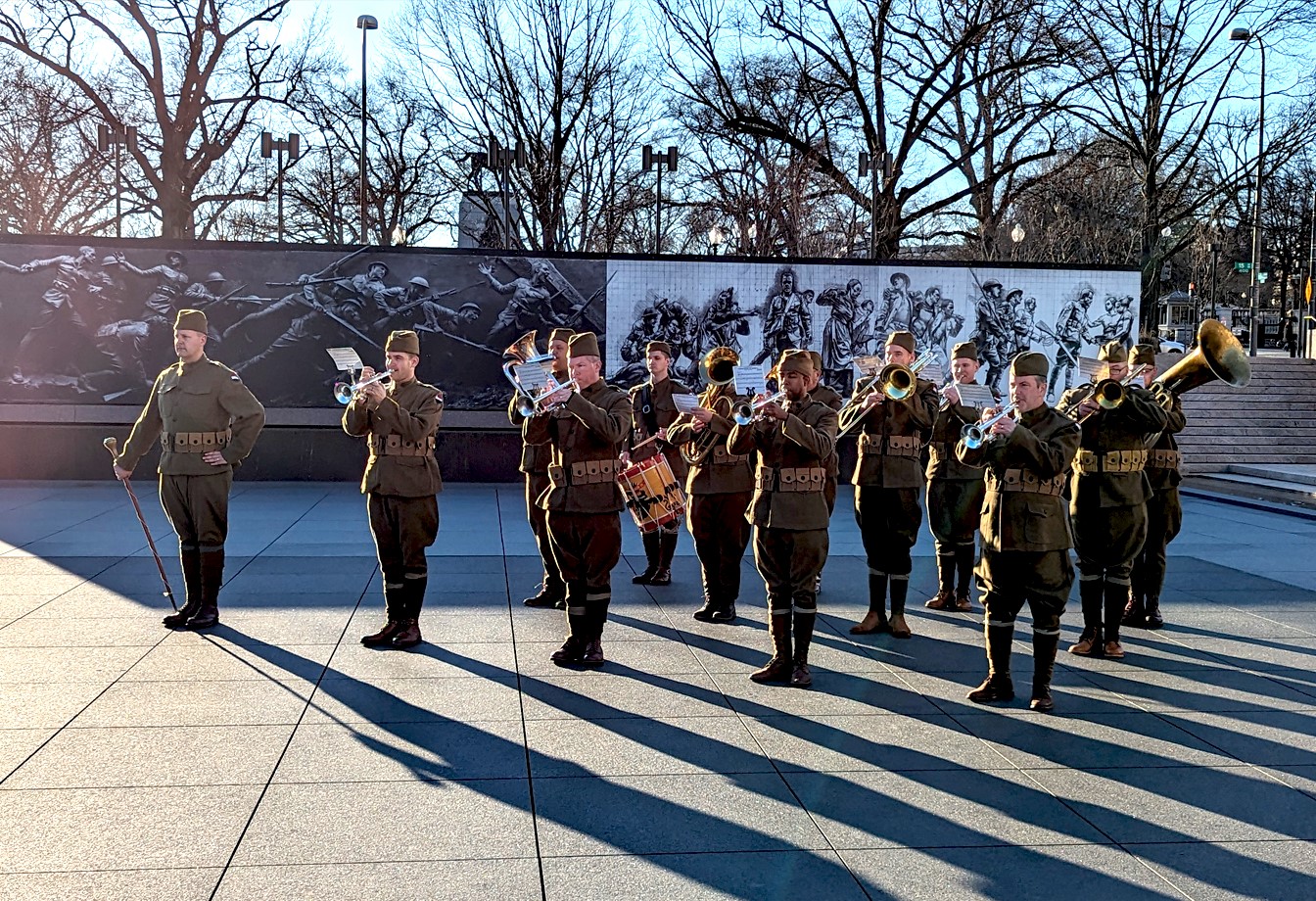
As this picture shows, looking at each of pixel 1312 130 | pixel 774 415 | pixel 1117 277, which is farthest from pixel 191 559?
pixel 1312 130

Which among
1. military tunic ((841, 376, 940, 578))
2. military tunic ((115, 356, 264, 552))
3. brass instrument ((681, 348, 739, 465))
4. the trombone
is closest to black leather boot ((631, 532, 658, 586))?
brass instrument ((681, 348, 739, 465))

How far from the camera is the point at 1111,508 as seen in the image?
8.14 m

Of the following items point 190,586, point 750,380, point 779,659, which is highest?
point 750,380

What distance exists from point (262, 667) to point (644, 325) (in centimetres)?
1129

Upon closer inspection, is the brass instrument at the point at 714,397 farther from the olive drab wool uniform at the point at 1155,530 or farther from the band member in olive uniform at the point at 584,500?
the olive drab wool uniform at the point at 1155,530

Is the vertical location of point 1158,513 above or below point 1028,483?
below

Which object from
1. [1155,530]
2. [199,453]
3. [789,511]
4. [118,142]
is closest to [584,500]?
[789,511]

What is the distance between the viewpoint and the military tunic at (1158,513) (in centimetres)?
895

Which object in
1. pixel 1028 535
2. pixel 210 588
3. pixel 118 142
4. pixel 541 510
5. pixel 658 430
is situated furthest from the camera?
pixel 118 142

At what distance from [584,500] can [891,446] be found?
2486mm

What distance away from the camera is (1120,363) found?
8.28 metres

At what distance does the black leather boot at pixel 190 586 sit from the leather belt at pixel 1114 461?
6.26 m

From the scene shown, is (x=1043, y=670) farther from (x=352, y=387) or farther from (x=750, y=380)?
(x=352, y=387)

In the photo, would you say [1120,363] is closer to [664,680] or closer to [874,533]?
[874,533]
